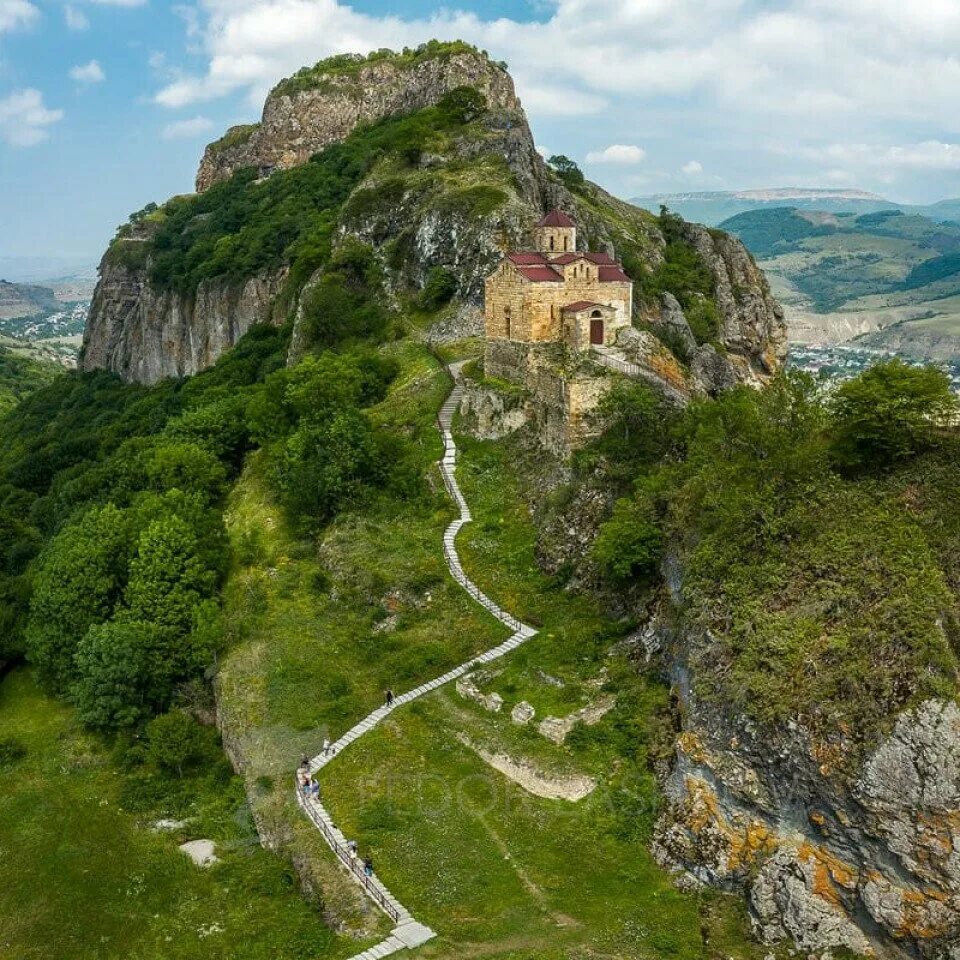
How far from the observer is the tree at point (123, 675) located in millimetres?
42250

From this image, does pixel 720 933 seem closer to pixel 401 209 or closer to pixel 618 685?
pixel 618 685

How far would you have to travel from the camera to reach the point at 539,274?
5416 centimetres

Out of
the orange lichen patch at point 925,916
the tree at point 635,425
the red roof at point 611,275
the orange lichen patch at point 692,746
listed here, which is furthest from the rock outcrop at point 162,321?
the orange lichen patch at point 925,916

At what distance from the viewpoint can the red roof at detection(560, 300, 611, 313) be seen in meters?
52.6

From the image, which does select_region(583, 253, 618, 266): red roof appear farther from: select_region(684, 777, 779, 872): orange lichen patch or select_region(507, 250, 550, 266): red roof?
select_region(684, 777, 779, 872): orange lichen patch

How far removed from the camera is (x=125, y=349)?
132 metres

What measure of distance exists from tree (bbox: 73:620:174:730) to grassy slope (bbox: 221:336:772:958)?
376 cm

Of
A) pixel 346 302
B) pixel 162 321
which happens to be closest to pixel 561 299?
pixel 346 302

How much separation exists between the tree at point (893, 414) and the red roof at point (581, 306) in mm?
20939

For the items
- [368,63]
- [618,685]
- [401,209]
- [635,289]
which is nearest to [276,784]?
[618,685]

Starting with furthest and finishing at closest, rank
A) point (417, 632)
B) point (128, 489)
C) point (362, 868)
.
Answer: point (128, 489) → point (417, 632) → point (362, 868)

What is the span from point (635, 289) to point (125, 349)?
83.9m

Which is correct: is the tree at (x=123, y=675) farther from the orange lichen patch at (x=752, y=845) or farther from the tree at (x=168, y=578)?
the orange lichen patch at (x=752, y=845)

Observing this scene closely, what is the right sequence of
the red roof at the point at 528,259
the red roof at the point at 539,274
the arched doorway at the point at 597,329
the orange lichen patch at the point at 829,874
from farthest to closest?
the red roof at the point at 528,259, the red roof at the point at 539,274, the arched doorway at the point at 597,329, the orange lichen patch at the point at 829,874
